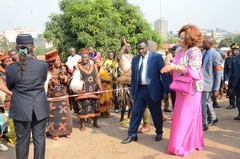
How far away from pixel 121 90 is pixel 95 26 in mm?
16112

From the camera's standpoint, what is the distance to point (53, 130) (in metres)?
5.48

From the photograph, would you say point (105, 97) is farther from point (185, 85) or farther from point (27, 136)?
point (27, 136)

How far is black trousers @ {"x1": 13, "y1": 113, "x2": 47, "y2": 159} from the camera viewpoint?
3562 millimetres

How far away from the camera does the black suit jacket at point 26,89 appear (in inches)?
135

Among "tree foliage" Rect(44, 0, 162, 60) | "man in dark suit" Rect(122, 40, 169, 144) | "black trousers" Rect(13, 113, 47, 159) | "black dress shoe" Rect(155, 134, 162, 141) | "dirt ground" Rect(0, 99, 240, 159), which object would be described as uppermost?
"tree foliage" Rect(44, 0, 162, 60)

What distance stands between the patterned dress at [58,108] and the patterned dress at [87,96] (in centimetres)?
39

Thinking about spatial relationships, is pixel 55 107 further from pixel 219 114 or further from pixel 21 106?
pixel 219 114

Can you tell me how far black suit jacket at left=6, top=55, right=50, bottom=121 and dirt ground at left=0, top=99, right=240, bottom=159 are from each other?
4.64ft

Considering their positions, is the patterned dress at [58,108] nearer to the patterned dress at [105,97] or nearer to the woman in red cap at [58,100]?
the woman in red cap at [58,100]

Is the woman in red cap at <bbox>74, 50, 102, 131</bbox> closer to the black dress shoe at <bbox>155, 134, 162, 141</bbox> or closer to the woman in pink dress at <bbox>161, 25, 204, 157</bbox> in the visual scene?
the black dress shoe at <bbox>155, 134, 162, 141</bbox>

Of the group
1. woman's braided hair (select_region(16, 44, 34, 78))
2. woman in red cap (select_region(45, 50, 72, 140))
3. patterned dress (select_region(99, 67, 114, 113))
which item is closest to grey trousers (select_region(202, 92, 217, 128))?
patterned dress (select_region(99, 67, 114, 113))

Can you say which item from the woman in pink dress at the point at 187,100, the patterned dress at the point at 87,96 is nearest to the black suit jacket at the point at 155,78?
the woman in pink dress at the point at 187,100

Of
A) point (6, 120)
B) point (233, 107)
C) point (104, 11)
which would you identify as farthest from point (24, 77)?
point (104, 11)

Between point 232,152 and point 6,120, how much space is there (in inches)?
158
